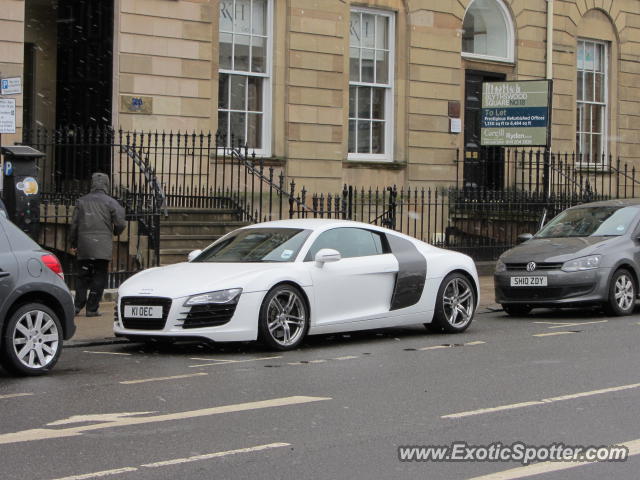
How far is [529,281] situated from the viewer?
50.0 feet

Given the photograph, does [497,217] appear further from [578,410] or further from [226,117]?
[578,410]

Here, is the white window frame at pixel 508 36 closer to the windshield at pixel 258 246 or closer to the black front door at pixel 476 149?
the black front door at pixel 476 149

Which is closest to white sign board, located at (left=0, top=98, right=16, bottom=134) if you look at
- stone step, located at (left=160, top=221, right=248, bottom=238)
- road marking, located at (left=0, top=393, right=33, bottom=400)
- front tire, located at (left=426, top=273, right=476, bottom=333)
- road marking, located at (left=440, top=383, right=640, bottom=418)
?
stone step, located at (left=160, top=221, right=248, bottom=238)

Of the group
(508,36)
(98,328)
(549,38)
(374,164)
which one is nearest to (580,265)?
(98,328)

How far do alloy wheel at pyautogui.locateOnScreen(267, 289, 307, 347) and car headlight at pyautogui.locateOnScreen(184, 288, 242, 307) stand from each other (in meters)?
0.39

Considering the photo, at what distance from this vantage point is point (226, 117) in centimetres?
2177

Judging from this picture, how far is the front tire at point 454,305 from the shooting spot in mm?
13219

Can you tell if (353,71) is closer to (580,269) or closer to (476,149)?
(476,149)

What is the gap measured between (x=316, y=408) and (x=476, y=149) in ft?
59.7

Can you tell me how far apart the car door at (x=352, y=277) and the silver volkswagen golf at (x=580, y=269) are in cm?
307

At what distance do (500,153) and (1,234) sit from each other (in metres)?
17.7

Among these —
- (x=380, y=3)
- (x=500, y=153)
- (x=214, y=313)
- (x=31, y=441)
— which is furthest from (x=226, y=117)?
(x=31, y=441)

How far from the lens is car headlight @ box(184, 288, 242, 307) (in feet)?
36.5

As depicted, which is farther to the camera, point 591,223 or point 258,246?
point 591,223
